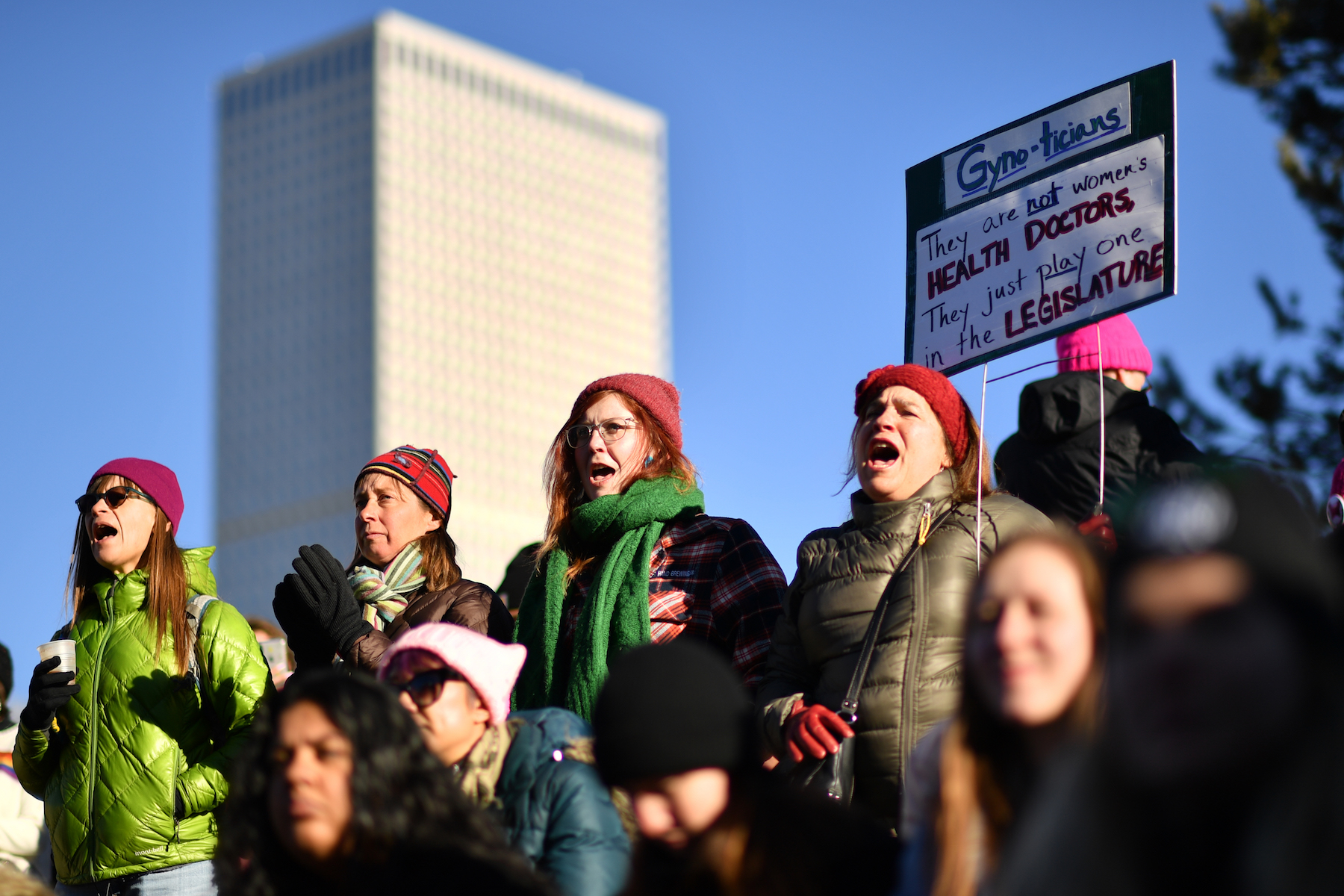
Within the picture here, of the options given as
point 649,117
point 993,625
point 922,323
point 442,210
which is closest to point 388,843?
point 993,625

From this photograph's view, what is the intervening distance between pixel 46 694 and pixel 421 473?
4.59 feet

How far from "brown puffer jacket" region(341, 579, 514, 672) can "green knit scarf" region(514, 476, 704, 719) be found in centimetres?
8

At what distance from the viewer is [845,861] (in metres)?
2.70

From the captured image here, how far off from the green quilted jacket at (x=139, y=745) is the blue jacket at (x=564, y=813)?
59.3 inches

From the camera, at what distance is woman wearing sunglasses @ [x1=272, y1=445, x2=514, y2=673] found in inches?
191

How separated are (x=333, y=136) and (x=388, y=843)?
133 metres

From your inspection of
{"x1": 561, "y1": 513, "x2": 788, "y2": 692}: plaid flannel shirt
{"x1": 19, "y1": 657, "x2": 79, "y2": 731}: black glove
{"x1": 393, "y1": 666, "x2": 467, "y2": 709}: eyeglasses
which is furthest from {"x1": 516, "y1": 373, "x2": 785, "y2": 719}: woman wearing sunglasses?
{"x1": 19, "y1": 657, "x2": 79, "y2": 731}: black glove

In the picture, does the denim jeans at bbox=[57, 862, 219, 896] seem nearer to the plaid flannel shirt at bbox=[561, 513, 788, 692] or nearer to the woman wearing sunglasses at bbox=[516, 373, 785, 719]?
the woman wearing sunglasses at bbox=[516, 373, 785, 719]

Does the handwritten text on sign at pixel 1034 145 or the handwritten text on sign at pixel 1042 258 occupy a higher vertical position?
the handwritten text on sign at pixel 1034 145

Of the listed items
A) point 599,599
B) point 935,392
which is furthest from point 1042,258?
point 599,599

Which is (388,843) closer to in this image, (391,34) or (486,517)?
(486,517)

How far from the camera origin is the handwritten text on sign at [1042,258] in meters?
4.84

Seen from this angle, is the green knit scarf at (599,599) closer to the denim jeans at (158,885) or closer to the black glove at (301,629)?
the black glove at (301,629)

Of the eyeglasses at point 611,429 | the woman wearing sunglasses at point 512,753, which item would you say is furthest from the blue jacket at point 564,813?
the eyeglasses at point 611,429
